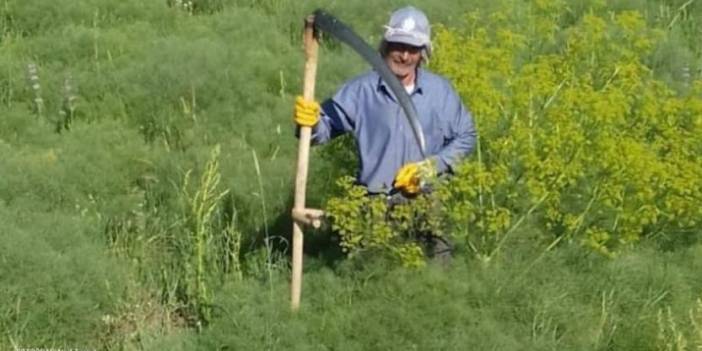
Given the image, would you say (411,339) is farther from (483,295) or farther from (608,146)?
(608,146)

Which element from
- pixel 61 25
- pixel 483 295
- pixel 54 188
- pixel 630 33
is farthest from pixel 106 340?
pixel 61 25

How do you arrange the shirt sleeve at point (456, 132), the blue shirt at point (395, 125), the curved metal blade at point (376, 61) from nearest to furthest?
the curved metal blade at point (376, 61) → the shirt sleeve at point (456, 132) → the blue shirt at point (395, 125)

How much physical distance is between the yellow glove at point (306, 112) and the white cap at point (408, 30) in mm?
434

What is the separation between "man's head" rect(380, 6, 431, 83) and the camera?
527 centimetres

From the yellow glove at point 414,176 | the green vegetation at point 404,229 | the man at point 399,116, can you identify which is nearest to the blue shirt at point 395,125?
the man at point 399,116

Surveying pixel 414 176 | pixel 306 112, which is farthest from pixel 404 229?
pixel 306 112

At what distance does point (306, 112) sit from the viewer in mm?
5121

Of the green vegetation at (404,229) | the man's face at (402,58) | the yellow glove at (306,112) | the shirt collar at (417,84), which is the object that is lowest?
the green vegetation at (404,229)

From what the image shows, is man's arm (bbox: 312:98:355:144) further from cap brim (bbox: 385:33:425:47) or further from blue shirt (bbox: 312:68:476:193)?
cap brim (bbox: 385:33:425:47)

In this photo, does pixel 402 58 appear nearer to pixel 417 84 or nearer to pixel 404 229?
pixel 417 84

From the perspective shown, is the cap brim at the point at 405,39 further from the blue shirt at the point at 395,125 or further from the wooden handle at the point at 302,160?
the wooden handle at the point at 302,160

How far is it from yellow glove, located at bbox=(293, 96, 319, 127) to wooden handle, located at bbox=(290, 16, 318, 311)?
0.02 meters

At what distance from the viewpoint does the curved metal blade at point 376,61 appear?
4.97 meters

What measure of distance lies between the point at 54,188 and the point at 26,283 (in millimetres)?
922
